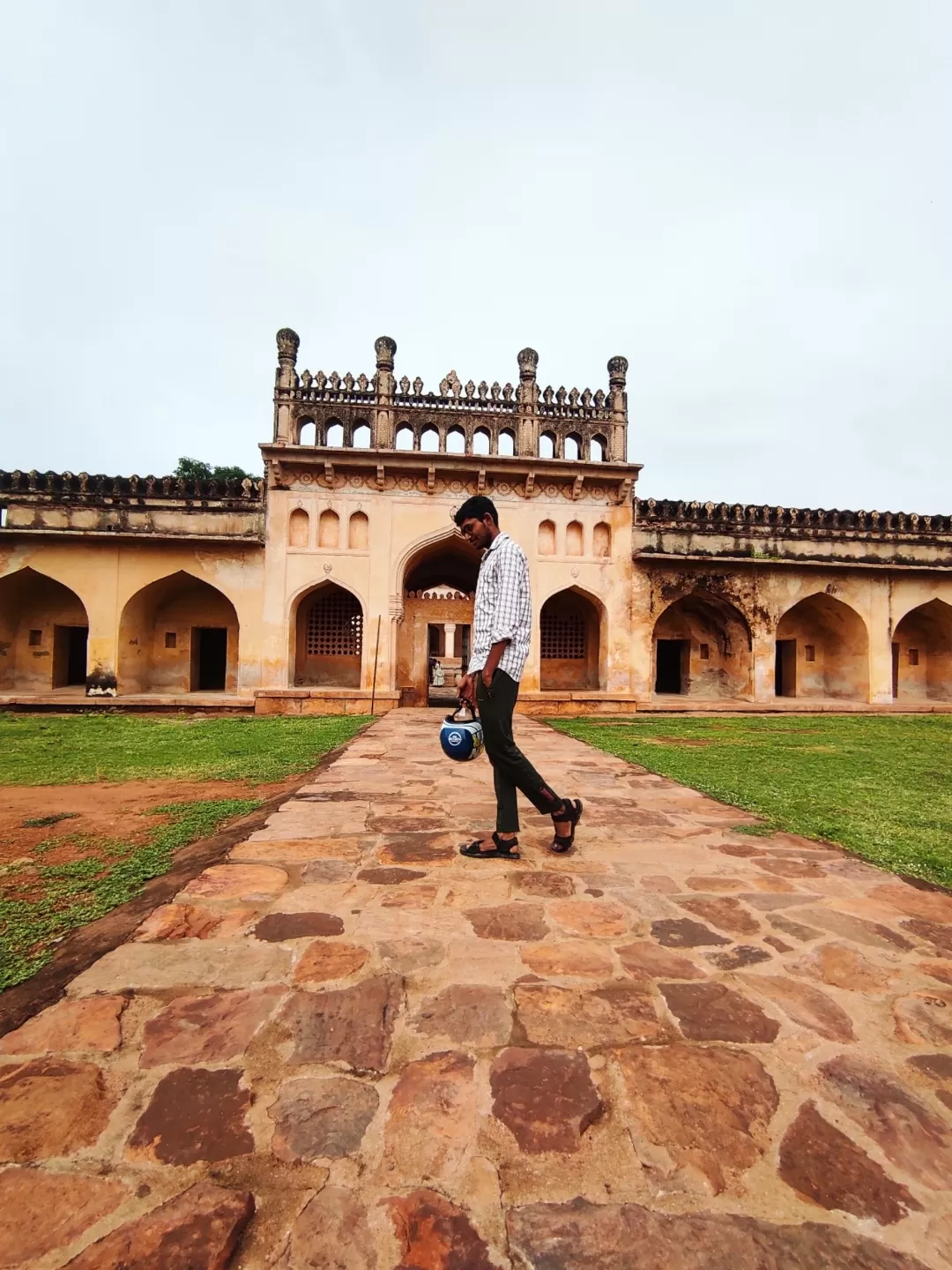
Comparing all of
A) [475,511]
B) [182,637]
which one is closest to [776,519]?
[475,511]

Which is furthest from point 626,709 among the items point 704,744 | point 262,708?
point 262,708

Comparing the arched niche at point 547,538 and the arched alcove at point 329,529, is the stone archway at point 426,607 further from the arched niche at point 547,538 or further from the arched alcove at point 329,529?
the arched alcove at point 329,529

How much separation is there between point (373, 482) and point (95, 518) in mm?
6383

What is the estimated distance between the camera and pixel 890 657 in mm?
15328

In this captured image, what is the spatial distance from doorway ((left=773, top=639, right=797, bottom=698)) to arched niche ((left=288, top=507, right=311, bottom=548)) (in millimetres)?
13343

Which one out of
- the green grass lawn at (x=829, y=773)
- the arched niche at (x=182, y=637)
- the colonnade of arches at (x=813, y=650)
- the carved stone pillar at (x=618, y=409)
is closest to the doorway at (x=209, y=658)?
the arched niche at (x=182, y=637)

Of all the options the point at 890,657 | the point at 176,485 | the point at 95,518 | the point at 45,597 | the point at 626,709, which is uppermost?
the point at 176,485

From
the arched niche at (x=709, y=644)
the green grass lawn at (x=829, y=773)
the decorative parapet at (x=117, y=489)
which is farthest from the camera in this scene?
the arched niche at (x=709, y=644)

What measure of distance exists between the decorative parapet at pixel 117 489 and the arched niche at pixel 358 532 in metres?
2.22

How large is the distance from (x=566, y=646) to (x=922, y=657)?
10.7m

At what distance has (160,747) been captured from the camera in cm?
666

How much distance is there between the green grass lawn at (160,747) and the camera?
5.03 meters

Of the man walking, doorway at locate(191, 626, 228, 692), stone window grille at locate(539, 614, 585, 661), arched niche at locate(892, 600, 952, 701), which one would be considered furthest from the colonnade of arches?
the man walking

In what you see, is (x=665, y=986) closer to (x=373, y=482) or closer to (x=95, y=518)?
(x=373, y=482)
